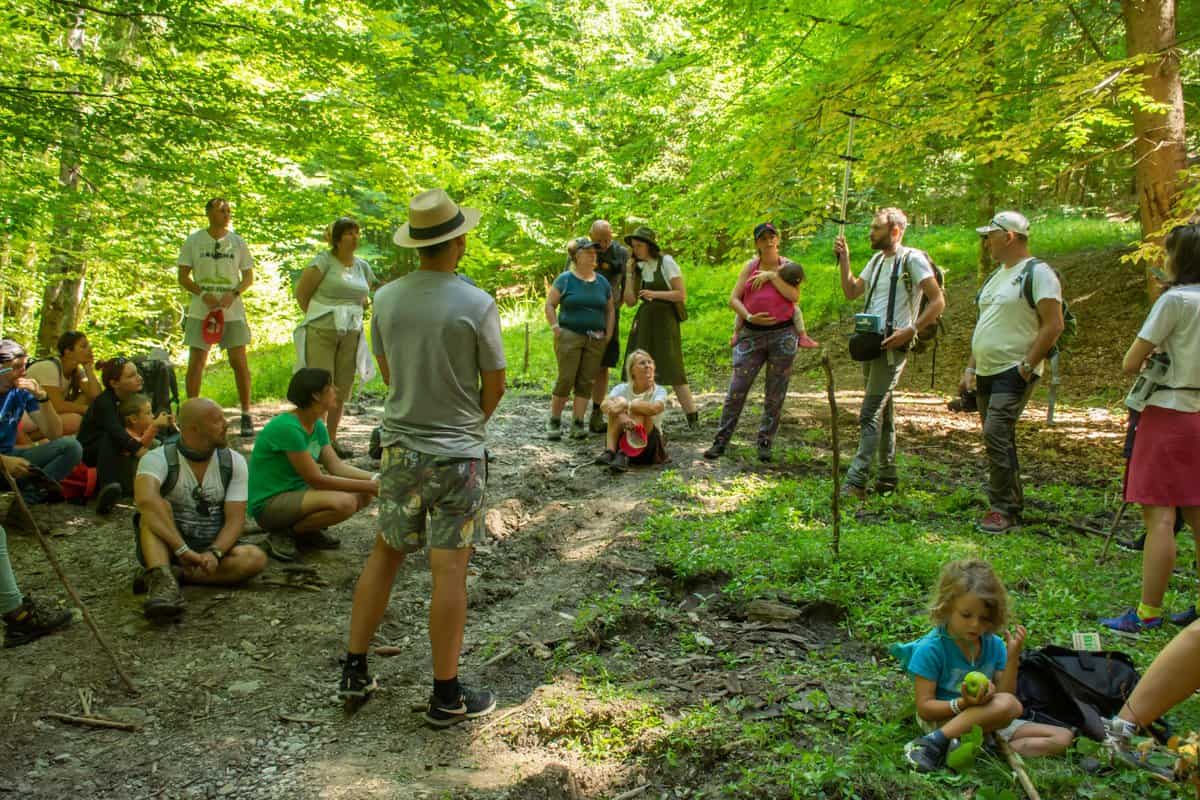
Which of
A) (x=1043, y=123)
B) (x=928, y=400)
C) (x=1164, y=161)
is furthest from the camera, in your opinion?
(x=928, y=400)

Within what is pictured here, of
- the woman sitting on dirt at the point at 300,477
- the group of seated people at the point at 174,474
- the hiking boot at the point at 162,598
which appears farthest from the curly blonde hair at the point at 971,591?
the hiking boot at the point at 162,598

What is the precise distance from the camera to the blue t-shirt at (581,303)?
7.31 meters

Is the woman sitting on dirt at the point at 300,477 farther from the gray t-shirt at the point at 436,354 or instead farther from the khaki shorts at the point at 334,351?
the gray t-shirt at the point at 436,354

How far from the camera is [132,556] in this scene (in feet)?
16.5

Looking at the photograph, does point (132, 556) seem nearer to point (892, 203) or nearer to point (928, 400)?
point (928, 400)

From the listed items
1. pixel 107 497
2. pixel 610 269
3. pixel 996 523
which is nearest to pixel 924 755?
pixel 996 523

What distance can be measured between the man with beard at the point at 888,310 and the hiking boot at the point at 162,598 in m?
4.48

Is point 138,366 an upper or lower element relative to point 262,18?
lower

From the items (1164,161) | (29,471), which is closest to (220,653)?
(29,471)

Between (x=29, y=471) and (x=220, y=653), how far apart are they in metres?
2.48

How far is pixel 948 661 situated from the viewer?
285 centimetres

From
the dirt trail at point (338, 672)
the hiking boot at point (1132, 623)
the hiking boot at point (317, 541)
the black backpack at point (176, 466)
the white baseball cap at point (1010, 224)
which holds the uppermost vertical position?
the white baseball cap at point (1010, 224)

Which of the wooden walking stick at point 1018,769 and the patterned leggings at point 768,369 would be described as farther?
the patterned leggings at point 768,369

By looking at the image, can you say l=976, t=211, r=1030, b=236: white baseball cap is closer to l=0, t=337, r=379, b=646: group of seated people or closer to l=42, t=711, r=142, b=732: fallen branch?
l=0, t=337, r=379, b=646: group of seated people
